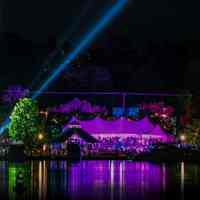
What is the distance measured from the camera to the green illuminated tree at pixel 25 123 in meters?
53.2

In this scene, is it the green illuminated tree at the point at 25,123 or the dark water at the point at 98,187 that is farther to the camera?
the green illuminated tree at the point at 25,123

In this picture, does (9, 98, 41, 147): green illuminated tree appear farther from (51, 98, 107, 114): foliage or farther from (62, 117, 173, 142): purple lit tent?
(51, 98, 107, 114): foliage

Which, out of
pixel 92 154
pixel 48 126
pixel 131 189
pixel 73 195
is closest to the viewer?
pixel 73 195

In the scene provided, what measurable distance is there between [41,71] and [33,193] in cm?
5798

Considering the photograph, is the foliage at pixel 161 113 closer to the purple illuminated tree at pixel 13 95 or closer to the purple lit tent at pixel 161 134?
the purple lit tent at pixel 161 134

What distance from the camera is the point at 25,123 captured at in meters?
53.6

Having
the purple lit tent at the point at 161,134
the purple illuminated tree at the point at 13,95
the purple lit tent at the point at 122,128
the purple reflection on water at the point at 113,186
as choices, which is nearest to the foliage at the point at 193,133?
the purple lit tent at the point at 161,134

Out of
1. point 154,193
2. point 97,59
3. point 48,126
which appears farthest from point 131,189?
point 97,59

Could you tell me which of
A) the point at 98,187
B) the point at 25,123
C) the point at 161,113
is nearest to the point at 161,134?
the point at 161,113

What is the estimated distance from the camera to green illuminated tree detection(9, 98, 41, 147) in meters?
53.2

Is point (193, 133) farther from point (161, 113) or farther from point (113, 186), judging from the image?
point (113, 186)

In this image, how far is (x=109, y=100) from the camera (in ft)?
220

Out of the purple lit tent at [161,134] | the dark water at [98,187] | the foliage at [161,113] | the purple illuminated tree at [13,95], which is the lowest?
the dark water at [98,187]

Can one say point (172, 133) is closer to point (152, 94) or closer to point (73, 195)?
point (152, 94)
